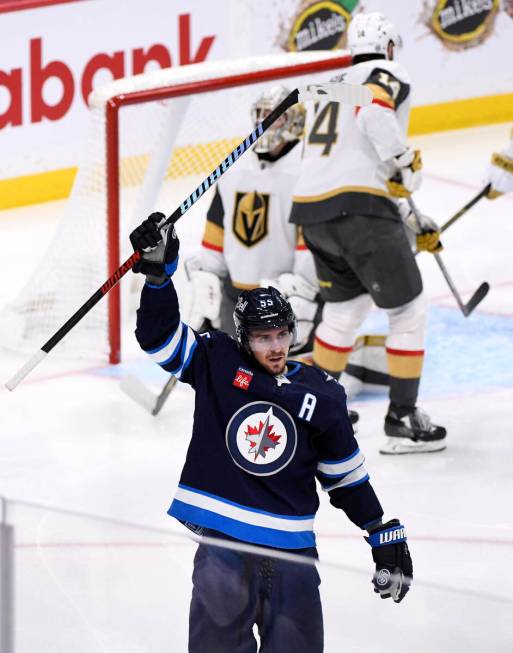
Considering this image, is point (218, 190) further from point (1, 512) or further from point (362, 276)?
point (1, 512)

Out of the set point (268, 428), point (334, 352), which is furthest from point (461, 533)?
point (268, 428)

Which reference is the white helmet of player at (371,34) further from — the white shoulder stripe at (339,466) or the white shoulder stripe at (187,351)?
the white shoulder stripe at (339,466)

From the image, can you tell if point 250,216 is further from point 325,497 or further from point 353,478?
point 353,478

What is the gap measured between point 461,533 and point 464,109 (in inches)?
175

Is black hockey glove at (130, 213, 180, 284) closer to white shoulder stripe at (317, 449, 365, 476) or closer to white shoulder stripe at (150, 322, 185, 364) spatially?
white shoulder stripe at (150, 322, 185, 364)

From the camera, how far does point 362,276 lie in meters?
4.70

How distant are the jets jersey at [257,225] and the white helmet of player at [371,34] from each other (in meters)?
0.48

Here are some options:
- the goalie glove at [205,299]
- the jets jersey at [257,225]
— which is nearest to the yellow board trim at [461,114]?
the jets jersey at [257,225]

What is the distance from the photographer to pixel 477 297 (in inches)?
216

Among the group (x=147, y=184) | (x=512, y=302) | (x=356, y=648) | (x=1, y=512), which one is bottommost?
(x=512, y=302)

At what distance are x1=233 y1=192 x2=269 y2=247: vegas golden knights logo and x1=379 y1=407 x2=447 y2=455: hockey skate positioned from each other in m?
0.72

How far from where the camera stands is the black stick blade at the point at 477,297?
547 cm

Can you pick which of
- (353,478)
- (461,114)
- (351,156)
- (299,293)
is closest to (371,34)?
(351,156)

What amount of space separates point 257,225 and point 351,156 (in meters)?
0.47
